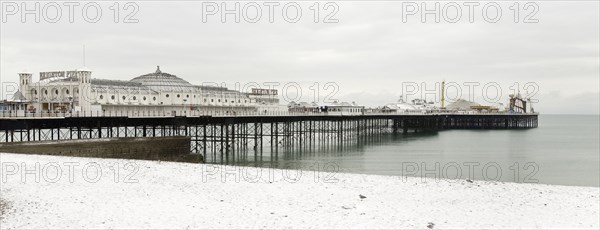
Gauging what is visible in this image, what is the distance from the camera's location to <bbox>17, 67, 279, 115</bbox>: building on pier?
4581 centimetres

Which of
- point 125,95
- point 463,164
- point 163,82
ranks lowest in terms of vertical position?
point 463,164

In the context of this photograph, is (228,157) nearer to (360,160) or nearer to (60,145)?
(360,160)

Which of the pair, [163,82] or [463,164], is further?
[163,82]

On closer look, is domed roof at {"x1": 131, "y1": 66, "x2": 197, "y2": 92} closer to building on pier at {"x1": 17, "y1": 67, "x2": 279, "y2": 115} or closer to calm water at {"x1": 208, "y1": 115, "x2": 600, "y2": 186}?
building on pier at {"x1": 17, "y1": 67, "x2": 279, "y2": 115}

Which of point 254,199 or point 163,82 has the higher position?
point 163,82

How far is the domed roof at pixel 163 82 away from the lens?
197 feet

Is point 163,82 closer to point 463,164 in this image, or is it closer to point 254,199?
point 463,164

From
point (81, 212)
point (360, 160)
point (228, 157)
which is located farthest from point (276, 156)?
point (81, 212)

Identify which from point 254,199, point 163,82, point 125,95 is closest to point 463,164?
point 254,199

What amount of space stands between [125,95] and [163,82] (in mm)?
9668

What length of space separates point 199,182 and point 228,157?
29.6 m

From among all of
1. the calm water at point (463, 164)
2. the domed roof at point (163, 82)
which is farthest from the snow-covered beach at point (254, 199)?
the domed roof at point (163, 82)

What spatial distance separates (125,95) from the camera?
52.1 m

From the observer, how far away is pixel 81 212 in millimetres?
16438
